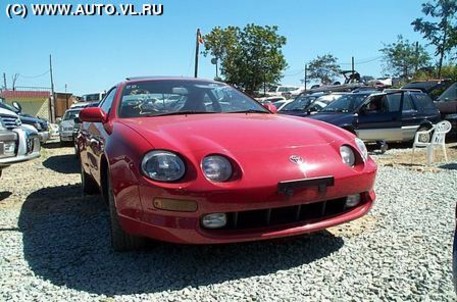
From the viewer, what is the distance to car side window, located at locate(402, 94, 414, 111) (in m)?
10.6

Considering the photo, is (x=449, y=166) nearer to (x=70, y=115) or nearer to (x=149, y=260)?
(x=149, y=260)

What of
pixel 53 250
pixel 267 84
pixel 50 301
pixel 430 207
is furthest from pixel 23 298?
pixel 267 84

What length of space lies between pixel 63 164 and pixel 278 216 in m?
7.68

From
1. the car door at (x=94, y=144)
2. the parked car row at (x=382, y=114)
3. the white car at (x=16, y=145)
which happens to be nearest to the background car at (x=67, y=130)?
the parked car row at (x=382, y=114)

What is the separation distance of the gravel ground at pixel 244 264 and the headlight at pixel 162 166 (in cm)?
65

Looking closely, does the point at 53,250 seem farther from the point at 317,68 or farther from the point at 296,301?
the point at 317,68

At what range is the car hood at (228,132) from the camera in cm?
294

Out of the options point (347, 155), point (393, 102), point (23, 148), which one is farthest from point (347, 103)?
point (347, 155)

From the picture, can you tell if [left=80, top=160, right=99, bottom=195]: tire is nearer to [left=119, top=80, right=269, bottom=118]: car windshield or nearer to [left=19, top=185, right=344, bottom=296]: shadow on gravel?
[left=19, top=185, right=344, bottom=296]: shadow on gravel

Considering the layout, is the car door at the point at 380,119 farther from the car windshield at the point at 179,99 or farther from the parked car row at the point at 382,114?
the car windshield at the point at 179,99

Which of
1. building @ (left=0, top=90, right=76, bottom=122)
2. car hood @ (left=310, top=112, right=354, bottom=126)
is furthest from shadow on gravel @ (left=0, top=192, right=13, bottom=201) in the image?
building @ (left=0, top=90, right=76, bottom=122)

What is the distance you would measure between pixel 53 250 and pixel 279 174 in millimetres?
1863

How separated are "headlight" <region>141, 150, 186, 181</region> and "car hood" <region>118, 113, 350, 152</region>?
0.22 ft

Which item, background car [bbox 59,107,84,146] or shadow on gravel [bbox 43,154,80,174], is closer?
shadow on gravel [bbox 43,154,80,174]
